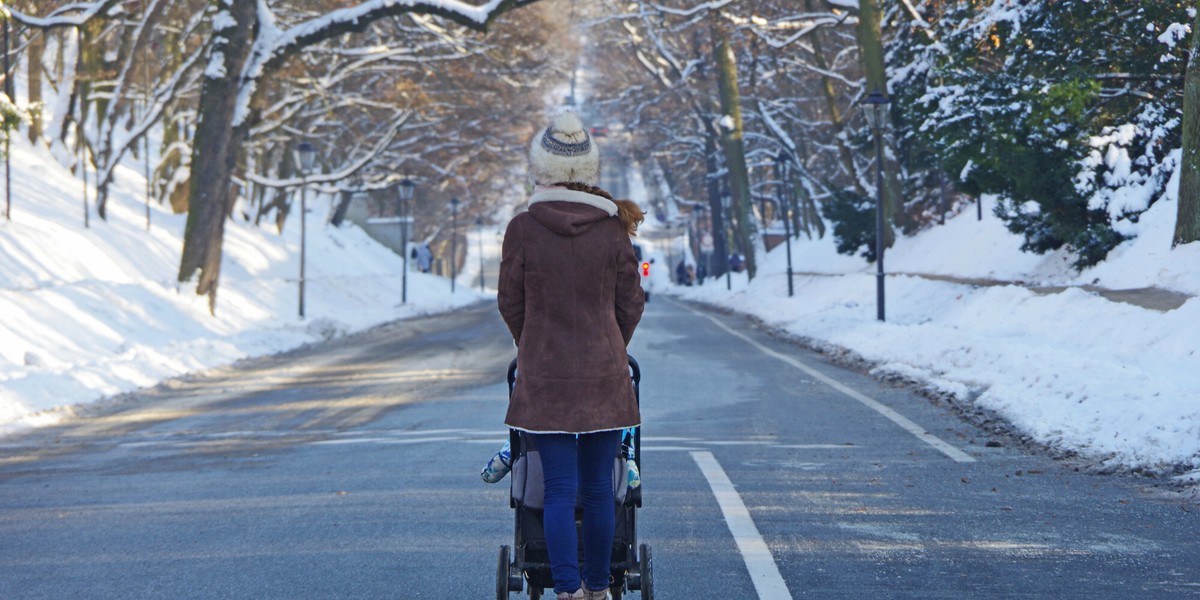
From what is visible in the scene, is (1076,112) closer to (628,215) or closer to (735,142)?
(628,215)

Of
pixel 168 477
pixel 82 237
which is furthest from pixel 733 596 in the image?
pixel 82 237

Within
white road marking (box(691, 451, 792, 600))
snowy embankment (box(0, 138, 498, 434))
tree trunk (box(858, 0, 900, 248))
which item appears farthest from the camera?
tree trunk (box(858, 0, 900, 248))

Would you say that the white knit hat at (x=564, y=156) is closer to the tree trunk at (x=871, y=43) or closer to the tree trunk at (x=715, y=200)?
the tree trunk at (x=871, y=43)

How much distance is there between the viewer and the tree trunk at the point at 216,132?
2516cm

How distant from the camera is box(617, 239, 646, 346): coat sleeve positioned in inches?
187

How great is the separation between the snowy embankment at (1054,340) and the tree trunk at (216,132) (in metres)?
10.9

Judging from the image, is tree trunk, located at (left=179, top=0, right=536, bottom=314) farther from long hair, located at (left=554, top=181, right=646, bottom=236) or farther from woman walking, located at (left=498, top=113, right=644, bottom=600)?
woman walking, located at (left=498, top=113, right=644, bottom=600)

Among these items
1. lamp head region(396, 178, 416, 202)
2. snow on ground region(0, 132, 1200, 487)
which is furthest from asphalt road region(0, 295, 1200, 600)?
lamp head region(396, 178, 416, 202)

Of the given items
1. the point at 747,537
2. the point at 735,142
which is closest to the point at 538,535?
the point at 747,537

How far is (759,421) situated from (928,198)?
30882mm

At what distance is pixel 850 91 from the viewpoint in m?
40.1

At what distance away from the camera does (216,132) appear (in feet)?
82.7

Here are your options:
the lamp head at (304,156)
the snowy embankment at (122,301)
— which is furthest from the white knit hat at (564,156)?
the lamp head at (304,156)

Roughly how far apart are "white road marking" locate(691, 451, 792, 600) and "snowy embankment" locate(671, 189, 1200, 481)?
2.56 metres
